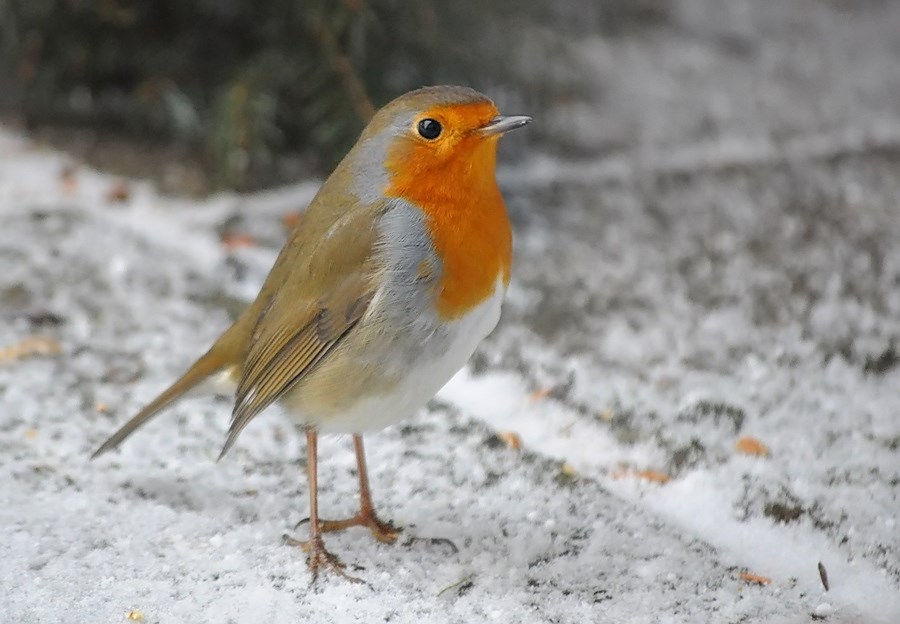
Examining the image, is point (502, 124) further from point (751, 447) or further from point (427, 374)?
point (751, 447)

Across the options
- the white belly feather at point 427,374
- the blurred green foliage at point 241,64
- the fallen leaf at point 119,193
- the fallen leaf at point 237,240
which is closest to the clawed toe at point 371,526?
the white belly feather at point 427,374

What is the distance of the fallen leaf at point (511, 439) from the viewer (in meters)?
2.61

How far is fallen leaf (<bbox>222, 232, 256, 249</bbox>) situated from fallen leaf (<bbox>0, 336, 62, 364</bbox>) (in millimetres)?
712

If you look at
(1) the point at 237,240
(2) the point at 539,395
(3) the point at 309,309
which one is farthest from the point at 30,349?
(2) the point at 539,395

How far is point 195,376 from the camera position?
2340mm

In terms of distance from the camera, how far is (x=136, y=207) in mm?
3758

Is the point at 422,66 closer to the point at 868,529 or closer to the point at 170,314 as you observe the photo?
the point at 170,314

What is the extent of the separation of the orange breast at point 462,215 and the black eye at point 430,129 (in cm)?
3

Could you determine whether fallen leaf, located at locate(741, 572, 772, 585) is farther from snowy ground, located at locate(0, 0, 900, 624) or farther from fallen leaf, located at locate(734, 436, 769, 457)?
fallen leaf, located at locate(734, 436, 769, 457)

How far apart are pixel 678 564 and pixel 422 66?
229 cm

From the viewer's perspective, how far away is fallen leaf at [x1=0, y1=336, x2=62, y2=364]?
2.90 meters

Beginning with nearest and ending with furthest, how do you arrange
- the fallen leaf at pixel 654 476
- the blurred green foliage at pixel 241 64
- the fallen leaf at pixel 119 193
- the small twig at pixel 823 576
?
1. the small twig at pixel 823 576
2. the fallen leaf at pixel 654 476
3. the blurred green foliage at pixel 241 64
4. the fallen leaf at pixel 119 193

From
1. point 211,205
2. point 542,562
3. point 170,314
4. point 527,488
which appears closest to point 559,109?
point 211,205

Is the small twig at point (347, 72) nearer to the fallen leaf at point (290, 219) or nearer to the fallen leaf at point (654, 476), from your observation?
the fallen leaf at point (290, 219)
